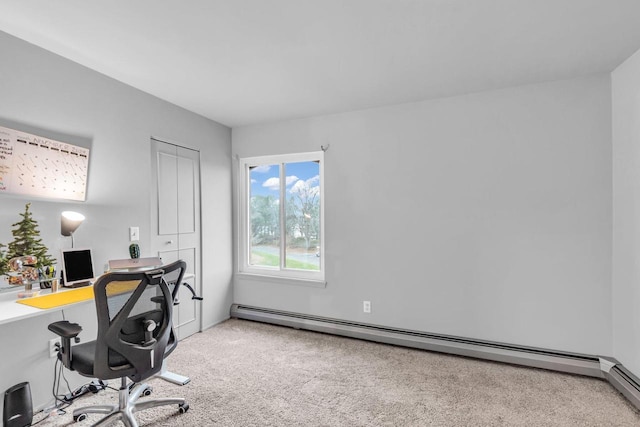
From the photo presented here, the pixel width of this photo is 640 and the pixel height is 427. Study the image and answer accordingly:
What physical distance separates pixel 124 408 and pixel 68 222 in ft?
4.46

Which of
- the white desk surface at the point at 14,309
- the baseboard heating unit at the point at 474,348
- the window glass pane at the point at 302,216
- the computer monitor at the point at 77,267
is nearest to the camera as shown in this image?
the white desk surface at the point at 14,309

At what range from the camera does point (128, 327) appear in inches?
71.9

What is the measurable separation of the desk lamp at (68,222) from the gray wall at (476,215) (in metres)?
2.29

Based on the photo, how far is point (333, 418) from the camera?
2074 millimetres

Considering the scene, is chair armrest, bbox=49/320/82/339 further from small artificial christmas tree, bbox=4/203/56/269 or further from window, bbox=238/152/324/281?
window, bbox=238/152/324/281

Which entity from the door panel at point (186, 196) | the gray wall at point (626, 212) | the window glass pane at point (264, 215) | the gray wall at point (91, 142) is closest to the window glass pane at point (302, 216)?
the window glass pane at point (264, 215)

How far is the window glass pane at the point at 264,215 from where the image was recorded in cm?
405

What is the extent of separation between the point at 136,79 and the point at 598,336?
4.51 m

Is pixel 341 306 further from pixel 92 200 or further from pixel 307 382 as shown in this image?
pixel 92 200

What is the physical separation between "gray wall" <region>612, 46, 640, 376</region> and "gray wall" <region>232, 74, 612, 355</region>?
0.07m

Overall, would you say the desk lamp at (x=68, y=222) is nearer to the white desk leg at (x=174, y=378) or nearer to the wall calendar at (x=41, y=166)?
the wall calendar at (x=41, y=166)

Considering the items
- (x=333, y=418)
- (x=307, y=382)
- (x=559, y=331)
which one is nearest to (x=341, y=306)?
(x=307, y=382)

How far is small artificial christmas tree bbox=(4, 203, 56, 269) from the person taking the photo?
6.64 ft

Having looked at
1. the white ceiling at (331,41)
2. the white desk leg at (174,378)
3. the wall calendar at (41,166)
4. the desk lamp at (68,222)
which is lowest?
the white desk leg at (174,378)
